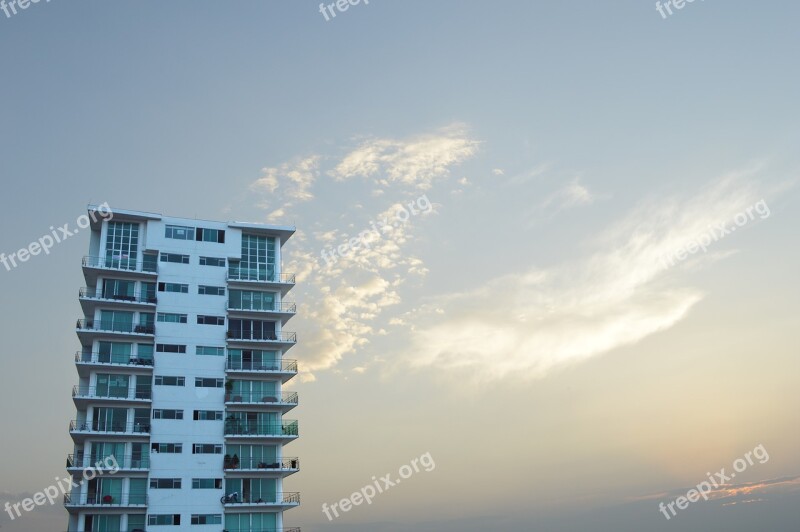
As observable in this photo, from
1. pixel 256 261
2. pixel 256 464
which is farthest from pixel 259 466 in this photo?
pixel 256 261

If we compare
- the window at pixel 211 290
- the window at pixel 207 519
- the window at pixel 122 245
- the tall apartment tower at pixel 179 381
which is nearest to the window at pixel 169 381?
the tall apartment tower at pixel 179 381

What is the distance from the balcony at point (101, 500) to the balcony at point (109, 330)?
1746 cm

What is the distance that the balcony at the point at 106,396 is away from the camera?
87.0 metres

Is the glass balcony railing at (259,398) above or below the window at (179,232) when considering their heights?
below

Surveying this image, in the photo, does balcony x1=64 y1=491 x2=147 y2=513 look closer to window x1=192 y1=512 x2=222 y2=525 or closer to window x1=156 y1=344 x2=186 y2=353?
window x1=192 y1=512 x2=222 y2=525

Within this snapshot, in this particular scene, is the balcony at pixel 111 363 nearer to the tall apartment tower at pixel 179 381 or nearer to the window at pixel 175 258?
the tall apartment tower at pixel 179 381

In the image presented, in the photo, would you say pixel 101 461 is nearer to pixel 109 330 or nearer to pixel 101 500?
pixel 101 500

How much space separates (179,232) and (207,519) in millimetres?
34419

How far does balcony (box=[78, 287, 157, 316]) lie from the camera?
91000 mm

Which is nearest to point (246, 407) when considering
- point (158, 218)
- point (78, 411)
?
point (78, 411)

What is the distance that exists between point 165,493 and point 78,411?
46.4 feet

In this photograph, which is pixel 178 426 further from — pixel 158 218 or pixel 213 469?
pixel 158 218

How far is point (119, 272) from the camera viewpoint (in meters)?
92.6

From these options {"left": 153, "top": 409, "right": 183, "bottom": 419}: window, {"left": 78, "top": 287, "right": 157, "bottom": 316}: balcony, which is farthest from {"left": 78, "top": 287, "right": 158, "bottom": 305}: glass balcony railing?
{"left": 153, "top": 409, "right": 183, "bottom": 419}: window
